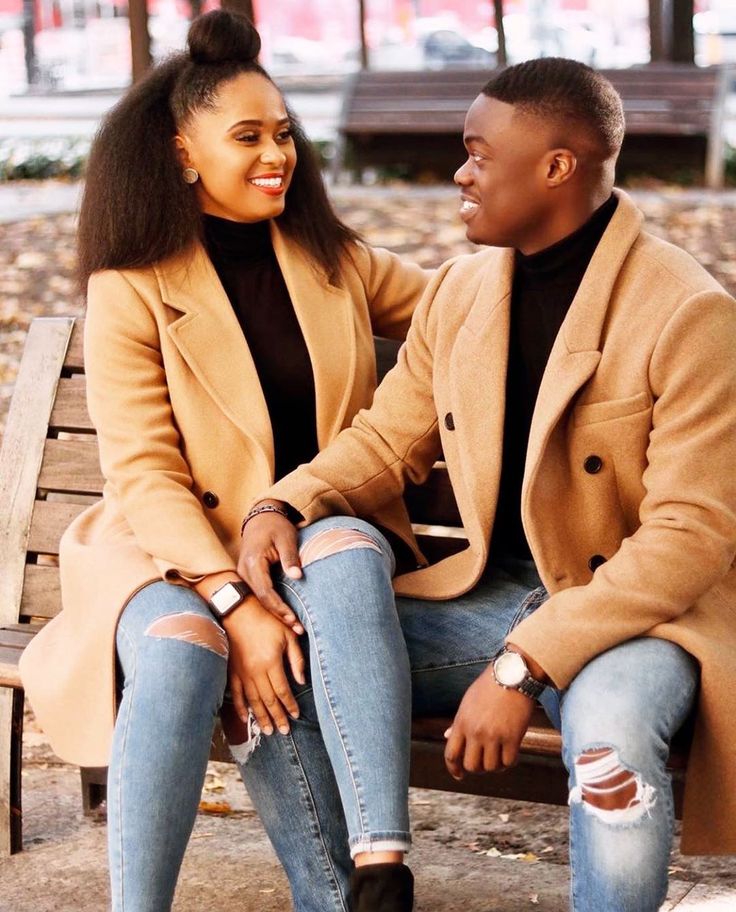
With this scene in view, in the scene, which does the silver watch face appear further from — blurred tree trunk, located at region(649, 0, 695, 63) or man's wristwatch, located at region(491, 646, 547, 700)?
blurred tree trunk, located at region(649, 0, 695, 63)

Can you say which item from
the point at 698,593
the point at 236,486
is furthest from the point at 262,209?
the point at 698,593

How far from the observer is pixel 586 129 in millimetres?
2842

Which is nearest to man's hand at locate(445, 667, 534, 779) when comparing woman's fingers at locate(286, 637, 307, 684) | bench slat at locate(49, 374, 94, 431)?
woman's fingers at locate(286, 637, 307, 684)

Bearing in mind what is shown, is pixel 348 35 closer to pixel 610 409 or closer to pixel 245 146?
pixel 245 146

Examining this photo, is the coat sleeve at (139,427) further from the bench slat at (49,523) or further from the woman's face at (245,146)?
the bench slat at (49,523)

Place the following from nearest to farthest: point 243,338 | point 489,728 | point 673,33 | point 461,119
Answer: point 489,728
point 243,338
point 461,119
point 673,33

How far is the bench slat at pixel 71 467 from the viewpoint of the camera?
372 centimetres

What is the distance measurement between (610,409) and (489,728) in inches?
26.1

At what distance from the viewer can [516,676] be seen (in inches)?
103

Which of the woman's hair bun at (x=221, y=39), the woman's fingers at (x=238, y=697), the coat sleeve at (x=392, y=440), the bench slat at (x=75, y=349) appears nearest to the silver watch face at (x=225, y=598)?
the woman's fingers at (x=238, y=697)

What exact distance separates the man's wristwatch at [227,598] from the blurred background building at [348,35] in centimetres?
2813

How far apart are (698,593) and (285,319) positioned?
122cm

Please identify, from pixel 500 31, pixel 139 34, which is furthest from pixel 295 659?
pixel 500 31

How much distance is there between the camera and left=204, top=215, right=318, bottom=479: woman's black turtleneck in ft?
10.9
